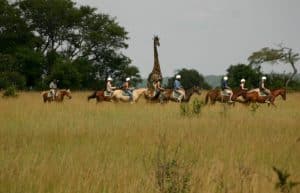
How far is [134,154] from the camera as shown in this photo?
9.38m

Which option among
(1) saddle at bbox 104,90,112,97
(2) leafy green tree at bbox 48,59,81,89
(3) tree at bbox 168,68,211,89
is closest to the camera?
(1) saddle at bbox 104,90,112,97

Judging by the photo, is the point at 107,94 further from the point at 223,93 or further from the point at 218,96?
the point at 223,93

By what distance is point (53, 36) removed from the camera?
5441 centimetres

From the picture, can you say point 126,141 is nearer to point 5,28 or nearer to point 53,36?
point 5,28

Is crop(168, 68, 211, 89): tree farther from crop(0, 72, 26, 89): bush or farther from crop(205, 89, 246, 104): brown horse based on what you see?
crop(205, 89, 246, 104): brown horse

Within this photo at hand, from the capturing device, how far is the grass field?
6.88m

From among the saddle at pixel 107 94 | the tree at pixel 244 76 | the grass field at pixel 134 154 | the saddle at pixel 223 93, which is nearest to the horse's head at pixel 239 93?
the saddle at pixel 223 93

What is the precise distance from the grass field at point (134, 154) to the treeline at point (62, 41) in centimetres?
3253

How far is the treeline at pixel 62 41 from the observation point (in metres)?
47.6

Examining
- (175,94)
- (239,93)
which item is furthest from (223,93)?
(175,94)

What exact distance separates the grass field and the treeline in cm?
3253

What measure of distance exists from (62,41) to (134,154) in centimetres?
4643

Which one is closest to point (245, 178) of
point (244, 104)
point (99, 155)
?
point (99, 155)

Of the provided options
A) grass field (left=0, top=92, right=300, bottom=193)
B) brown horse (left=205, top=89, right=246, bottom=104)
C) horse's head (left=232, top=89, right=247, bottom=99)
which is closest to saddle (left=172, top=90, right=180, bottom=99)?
brown horse (left=205, top=89, right=246, bottom=104)
